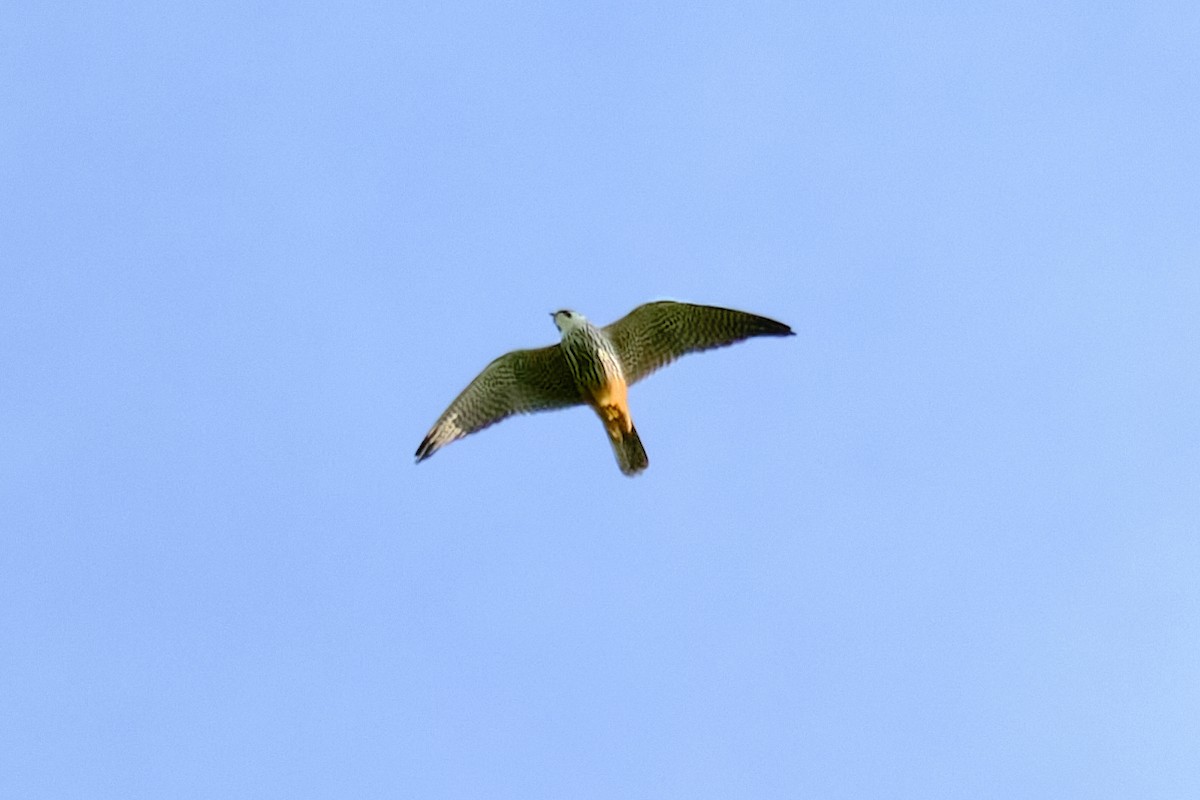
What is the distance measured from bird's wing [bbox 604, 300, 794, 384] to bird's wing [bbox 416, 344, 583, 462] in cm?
62

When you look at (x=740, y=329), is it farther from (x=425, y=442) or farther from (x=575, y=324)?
(x=425, y=442)

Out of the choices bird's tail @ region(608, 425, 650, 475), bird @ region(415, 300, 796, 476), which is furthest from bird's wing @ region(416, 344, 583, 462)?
bird's tail @ region(608, 425, 650, 475)

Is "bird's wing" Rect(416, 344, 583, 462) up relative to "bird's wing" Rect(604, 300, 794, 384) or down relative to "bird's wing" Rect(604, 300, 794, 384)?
down

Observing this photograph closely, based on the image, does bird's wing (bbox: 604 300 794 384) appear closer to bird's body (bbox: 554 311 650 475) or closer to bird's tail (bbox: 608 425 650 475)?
bird's body (bbox: 554 311 650 475)

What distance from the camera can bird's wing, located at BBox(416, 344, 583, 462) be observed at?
2117 centimetres

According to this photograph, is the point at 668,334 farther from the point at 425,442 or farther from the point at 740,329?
the point at 425,442

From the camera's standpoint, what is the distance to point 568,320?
21.1m

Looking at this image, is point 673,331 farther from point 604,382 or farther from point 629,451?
point 629,451

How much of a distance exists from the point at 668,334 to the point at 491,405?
6.16 ft

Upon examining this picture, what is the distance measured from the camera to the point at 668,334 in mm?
21266

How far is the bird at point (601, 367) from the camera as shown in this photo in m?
20.9

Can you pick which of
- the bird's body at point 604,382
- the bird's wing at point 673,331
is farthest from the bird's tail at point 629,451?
the bird's wing at point 673,331

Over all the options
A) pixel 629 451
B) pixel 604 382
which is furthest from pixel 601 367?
pixel 629 451

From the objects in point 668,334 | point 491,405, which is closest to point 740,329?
point 668,334
